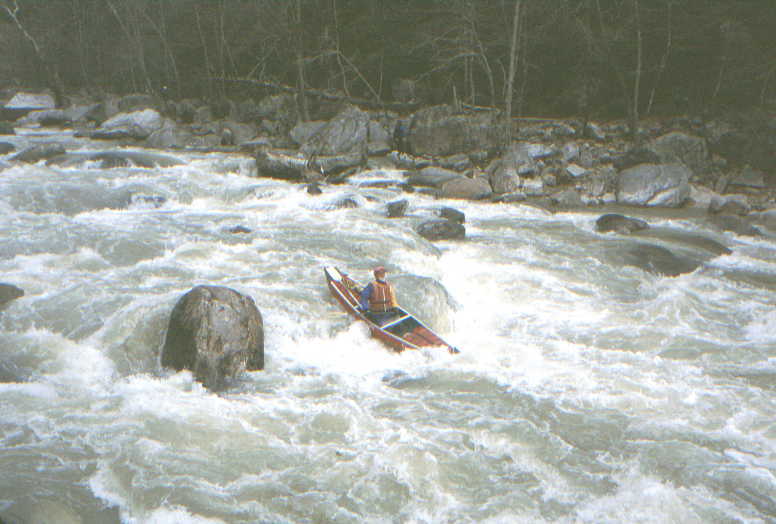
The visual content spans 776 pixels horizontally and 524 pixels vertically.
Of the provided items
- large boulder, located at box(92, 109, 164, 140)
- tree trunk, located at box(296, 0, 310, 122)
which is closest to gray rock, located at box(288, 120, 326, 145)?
tree trunk, located at box(296, 0, 310, 122)

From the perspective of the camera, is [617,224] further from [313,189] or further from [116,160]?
[116,160]

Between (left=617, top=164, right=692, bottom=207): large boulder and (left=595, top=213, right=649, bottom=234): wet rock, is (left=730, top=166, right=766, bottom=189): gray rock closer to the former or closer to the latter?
(left=617, top=164, right=692, bottom=207): large boulder

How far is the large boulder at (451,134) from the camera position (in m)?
18.0

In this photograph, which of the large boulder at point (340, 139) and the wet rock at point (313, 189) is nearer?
the wet rock at point (313, 189)

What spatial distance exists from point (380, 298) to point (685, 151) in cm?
1164

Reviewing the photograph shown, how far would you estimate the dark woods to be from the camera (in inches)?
741

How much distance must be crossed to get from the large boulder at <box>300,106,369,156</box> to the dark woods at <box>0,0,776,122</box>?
281cm

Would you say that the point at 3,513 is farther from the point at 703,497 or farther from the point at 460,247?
the point at 460,247

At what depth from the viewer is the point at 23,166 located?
1492 cm

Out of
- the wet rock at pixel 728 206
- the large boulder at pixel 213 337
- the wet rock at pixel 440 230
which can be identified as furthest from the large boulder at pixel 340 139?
the large boulder at pixel 213 337

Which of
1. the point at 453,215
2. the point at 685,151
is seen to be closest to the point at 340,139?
the point at 453,215

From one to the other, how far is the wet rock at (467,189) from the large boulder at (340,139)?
3240 mm

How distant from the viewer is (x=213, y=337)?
6578mm

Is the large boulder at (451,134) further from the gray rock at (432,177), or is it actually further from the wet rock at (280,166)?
the wet rock at (280,166)
